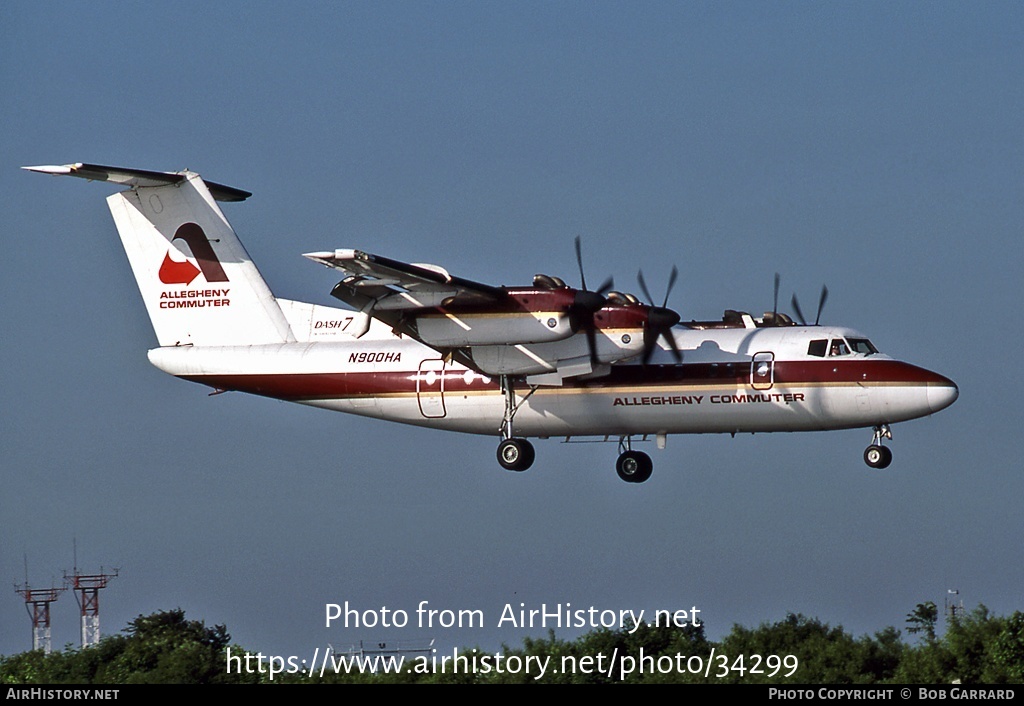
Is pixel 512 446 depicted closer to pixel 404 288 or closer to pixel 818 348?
pixel 404 288

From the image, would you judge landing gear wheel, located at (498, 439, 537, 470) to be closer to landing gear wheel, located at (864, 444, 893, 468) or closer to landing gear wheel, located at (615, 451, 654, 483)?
landing gear wheel, located at (615, 451, 654, 483)

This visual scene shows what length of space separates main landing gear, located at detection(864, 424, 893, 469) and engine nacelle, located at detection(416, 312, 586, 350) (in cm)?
713

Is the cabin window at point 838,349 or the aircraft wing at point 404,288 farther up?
the aircraft wing at point 404,288

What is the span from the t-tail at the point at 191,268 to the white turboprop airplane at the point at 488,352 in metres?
0.03

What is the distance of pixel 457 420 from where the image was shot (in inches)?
1469

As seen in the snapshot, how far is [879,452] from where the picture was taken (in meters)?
35.0

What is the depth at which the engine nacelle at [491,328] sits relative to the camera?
33.7 metres

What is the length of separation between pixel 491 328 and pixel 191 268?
29.5 feet

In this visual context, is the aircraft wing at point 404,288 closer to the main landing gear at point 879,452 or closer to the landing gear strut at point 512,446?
the landing gear strut at point 512,446

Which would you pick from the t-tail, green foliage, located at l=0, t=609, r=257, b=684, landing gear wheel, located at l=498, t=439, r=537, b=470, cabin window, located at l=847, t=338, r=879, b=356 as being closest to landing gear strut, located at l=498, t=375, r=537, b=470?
landing gear wheel, located at l=498, t=439, r=537, b=470

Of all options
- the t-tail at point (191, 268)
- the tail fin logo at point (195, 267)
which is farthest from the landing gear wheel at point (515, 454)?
the tail fin logo at point (195, 267)

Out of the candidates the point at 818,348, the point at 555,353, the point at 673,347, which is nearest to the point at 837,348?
the point at 818,348
